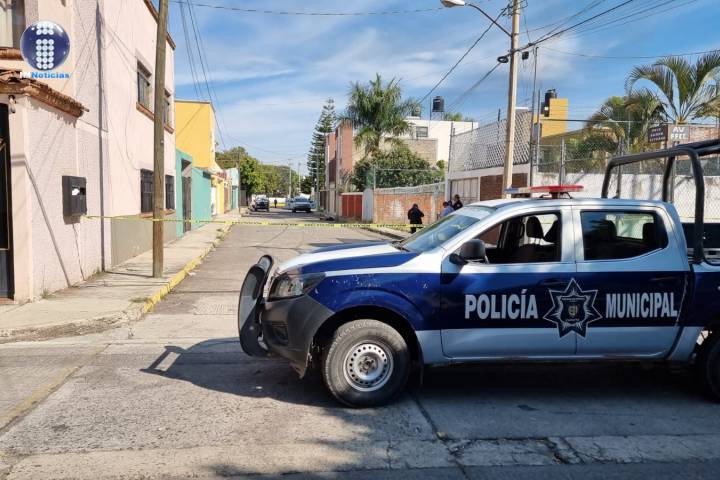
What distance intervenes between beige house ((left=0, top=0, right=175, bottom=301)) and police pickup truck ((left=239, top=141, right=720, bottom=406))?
558 centimetres

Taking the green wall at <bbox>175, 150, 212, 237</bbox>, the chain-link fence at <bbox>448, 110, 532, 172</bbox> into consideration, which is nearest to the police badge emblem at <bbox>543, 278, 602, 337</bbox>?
the chain-link fence at <bbox>448, 110, 532, 172</bbox>

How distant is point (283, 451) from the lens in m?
4.12

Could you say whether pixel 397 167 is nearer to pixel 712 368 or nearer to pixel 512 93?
pixel 512 93

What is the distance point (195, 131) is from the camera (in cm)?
3425

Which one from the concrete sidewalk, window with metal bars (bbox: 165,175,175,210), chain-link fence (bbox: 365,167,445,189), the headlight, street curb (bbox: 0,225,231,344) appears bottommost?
street curb (bbox: 0,225,231,344)

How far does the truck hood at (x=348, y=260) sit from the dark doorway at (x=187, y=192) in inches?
785

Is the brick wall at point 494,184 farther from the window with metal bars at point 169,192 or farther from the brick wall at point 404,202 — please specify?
the window with metal bars at point 169,192

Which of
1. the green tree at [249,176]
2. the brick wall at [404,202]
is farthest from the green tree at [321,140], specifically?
the brick wall at [404,202]

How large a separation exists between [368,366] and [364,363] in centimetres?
5

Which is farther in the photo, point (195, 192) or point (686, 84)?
point (195, 192)

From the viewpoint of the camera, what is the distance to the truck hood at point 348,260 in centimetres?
493

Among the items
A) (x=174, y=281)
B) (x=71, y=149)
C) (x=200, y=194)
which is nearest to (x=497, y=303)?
(x=174, y=281)

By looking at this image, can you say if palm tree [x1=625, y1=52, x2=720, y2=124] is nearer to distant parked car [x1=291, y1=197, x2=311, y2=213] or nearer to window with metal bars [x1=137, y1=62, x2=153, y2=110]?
window with metal bars [x1=137, y1=62, x2=153, y2=110]

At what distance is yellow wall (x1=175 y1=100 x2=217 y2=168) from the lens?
33344mm
